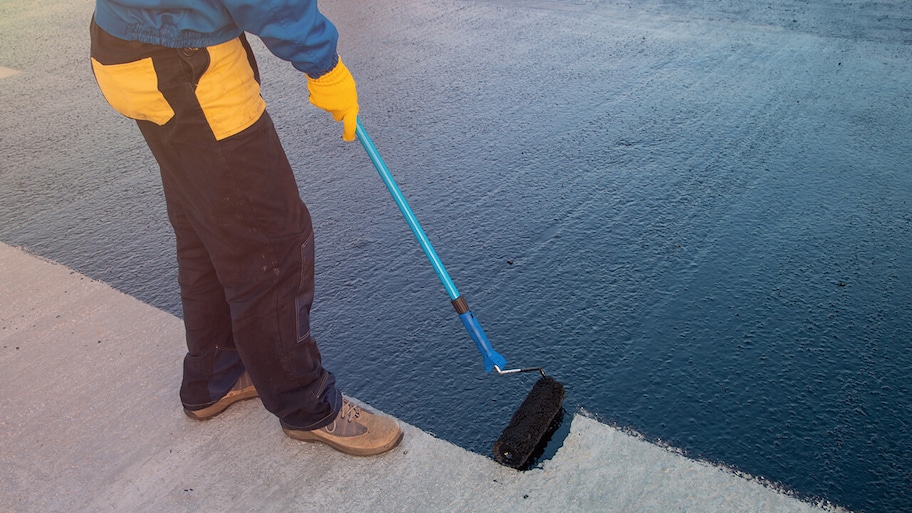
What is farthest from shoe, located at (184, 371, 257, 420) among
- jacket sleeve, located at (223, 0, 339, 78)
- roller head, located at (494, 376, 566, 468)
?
jacket sleeve, located at (223, 0, 339, 78)

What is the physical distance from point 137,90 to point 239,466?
1.06 meters

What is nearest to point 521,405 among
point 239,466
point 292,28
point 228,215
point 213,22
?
point 239,466

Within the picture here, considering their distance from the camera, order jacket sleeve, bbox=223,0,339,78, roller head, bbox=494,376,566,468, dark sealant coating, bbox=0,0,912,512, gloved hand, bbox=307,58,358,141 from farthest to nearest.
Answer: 1. dark sealant coating, bbox=0,0,912,512
2. roller head, bbox=494,376,566,468
3. gloved hand, bbox=307,58,358,141
4. jacket sleeve, bbox=223,0,339,78

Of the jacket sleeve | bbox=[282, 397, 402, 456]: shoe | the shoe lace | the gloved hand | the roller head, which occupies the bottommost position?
bbox=[282, 397, 402, 456]: shoe

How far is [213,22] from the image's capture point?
1873mm

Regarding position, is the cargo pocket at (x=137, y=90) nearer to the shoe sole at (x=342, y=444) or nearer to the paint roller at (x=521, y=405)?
A: the paint roller at (x=521, y=405)

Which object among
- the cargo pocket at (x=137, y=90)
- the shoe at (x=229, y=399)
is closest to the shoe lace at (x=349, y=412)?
the shoe at (x=229, y=399)

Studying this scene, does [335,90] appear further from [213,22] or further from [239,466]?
[239,466]

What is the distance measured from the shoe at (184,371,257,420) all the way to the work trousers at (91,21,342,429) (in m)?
0.04

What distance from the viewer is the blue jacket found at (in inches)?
71.9

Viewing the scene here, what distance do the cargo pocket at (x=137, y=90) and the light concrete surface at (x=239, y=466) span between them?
3.22 feet

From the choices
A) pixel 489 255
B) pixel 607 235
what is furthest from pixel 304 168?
pixel 607 235

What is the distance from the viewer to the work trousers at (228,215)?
76.5 inches

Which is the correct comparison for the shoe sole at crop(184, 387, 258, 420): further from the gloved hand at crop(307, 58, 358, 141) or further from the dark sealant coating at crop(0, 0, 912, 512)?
the gloved hand at crop(307, 58, 358, 141)
